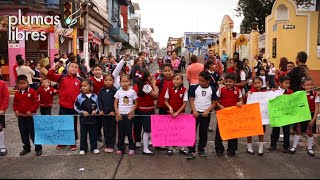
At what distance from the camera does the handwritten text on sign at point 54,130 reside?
7.12m

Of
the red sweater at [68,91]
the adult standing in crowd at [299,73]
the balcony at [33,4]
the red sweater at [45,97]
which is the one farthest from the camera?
the balcony at [33,4]

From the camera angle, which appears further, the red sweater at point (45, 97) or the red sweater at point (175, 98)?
the red sweater at point (45, 97)

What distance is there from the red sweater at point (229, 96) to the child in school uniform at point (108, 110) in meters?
1.99

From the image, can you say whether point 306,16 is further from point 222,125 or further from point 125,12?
point 125,12

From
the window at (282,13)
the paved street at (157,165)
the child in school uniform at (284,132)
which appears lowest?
the paved street at (157,165)

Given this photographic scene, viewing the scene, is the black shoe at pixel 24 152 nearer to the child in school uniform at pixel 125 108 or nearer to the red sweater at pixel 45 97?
the red sweater at pixel 45 97

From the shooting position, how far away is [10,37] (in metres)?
18.6

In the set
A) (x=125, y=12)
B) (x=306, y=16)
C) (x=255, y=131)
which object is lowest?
(x=255, y=131)

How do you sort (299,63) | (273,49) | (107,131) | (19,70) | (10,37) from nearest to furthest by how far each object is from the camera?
(107,131)
(299,63)
(19,70)
(10,37)
(273,49)

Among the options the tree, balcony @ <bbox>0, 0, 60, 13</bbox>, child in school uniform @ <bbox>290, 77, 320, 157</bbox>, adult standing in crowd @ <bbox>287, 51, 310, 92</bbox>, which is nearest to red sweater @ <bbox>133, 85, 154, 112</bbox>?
child in school uniform @ <bbox>290, 77, 320, 157</bbox>

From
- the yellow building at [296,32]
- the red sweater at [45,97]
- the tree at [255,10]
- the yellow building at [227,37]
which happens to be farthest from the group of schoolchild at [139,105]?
the yellow building at [227,37]

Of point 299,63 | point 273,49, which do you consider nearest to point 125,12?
point 273,49

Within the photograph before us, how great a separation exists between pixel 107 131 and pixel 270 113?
9.78ft

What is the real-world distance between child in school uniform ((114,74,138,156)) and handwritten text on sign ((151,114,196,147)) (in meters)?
0.41
